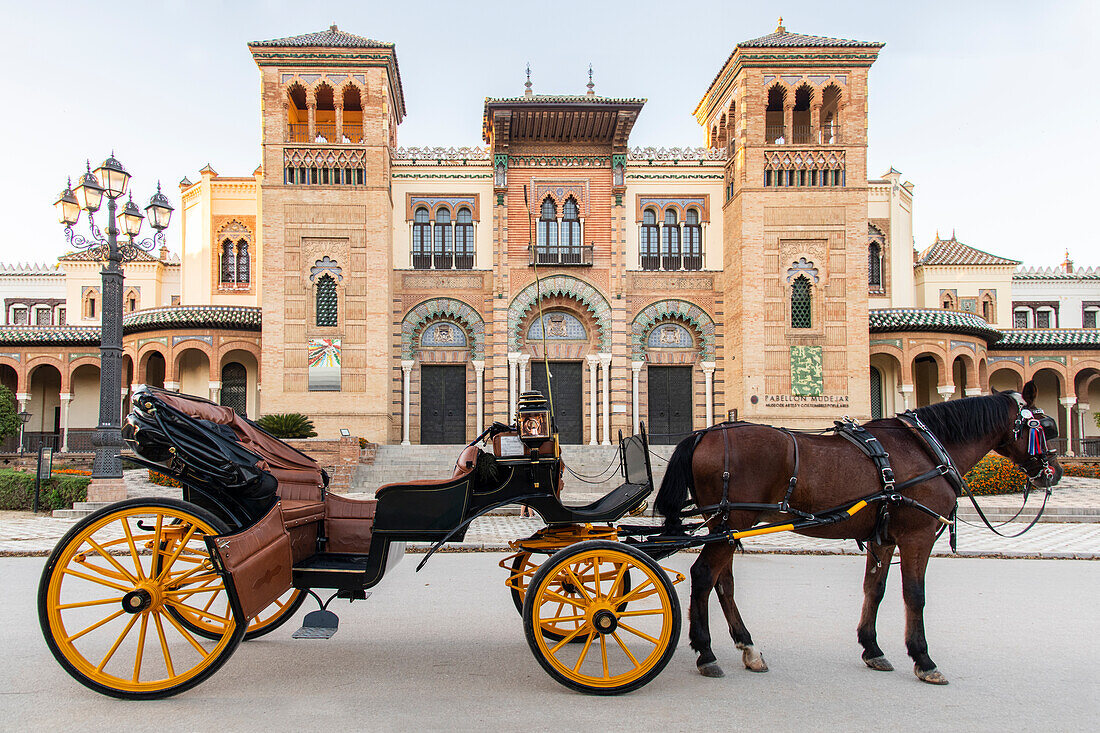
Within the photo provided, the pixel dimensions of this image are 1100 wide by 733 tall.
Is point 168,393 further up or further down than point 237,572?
further up

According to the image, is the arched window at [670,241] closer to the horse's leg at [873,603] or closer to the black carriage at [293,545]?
the black carriage at [293,545]

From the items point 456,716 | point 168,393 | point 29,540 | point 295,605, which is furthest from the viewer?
point 29,540

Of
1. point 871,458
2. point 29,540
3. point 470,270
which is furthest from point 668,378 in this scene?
point 871,458

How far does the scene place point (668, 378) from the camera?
22.4 metres

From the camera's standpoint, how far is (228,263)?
2530cm

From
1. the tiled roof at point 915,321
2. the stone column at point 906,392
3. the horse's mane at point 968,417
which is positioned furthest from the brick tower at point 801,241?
the horse's mane at point 968,417

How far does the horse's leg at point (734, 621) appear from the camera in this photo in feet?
14.7

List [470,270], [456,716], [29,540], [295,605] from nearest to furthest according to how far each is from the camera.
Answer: [456,716]
[295,605]
[29,540]
[470,270]

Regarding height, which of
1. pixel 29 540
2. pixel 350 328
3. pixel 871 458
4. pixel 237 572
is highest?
pixel 350 328

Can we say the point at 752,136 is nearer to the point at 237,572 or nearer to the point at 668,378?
the point at 668,378

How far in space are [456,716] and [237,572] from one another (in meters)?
1.29

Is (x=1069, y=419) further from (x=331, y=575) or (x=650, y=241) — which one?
(x=331, y=575)

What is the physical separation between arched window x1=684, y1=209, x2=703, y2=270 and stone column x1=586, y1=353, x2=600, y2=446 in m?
3.80

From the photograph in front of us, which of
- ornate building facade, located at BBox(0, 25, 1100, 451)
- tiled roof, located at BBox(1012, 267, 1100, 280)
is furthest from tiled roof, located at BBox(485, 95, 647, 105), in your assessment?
tiled roof, located at BBox(1012, 267, 1100, 280)
